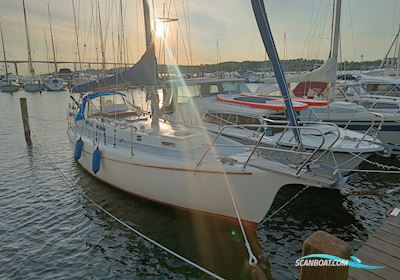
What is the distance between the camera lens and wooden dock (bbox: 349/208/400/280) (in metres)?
3.75

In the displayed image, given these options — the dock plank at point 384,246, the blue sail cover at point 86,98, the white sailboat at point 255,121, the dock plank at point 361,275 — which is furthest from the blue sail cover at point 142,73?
the dock plank at point 361,275

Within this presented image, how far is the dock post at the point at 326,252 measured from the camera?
2428 mm

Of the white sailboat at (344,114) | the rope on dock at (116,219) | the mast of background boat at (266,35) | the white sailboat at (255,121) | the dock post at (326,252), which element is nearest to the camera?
the dock post at (326,252)

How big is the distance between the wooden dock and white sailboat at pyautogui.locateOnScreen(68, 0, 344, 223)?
113cm

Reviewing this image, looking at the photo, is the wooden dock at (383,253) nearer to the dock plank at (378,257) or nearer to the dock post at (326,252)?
the dock plank at (378,257)

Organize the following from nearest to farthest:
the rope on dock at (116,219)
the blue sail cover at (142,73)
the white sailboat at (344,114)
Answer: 1. the rope on dock at (116,219)
2. the blue sail cover at (142,73)
3. the white sailboat at (344,114)

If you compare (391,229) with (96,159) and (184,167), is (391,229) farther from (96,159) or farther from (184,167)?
(96,159)

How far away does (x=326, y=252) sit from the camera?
96.8 inches

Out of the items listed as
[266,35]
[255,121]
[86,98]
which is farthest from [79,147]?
[266,35]

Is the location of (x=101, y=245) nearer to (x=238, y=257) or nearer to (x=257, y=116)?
(x=238, y=257)

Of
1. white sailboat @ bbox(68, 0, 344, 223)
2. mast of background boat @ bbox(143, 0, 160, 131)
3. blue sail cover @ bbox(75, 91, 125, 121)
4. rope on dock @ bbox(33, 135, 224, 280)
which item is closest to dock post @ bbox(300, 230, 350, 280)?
rope on dock @ bbox(33, 135, 224, 280)

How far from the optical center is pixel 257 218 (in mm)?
5891

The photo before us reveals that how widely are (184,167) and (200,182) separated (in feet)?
1.61

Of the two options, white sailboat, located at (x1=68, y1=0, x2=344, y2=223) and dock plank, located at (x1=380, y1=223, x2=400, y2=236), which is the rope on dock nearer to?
white sailboat, located at (x1=68, y1=0, x2=344, y2=223)
